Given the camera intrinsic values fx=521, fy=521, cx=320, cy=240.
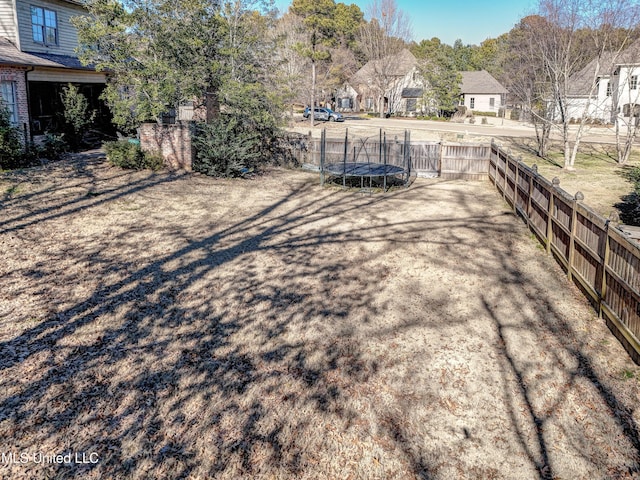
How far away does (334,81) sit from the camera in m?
54.9

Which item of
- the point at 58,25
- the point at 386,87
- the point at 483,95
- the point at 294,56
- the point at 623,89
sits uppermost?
the point at 294,56

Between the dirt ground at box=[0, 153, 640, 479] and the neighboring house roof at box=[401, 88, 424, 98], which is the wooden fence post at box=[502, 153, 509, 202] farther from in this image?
the neighboring house roof at box=[401, 88, 424, 98]

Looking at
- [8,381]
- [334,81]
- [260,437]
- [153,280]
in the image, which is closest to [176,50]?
[153,280]

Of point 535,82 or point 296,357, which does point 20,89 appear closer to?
point 296,357

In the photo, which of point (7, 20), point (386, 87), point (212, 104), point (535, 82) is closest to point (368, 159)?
point (212, 104)

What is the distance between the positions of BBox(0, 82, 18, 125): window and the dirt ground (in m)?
8.63

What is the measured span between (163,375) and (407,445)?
9.01 feet

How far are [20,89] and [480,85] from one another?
172 ft

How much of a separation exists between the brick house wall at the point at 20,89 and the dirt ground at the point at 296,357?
8838 millimetres

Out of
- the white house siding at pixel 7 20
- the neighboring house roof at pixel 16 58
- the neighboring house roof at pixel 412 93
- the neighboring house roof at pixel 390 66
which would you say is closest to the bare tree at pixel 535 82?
the neighboring house roof at pixel 16 58

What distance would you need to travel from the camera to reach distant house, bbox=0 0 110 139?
1842cm

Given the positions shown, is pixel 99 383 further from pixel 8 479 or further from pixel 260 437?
pixel 260 437

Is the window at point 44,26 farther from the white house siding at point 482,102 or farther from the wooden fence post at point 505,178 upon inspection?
the white house siding at point 482,102

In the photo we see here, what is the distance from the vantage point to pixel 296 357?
6.29 meters
